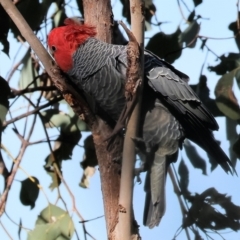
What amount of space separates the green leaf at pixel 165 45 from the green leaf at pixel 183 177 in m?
0.45

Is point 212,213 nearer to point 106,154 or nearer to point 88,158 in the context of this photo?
point 106,154

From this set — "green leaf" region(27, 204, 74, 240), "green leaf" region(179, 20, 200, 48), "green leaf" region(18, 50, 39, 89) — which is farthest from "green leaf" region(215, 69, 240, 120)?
"green leaf" region(18, 50, 39, 89)

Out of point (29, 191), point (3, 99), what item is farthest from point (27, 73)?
point (3, 99)

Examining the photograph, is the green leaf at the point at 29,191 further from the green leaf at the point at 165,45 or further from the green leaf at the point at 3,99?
the green leaf at the point at 165,45

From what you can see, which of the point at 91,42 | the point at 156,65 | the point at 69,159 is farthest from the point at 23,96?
the point at 156,65

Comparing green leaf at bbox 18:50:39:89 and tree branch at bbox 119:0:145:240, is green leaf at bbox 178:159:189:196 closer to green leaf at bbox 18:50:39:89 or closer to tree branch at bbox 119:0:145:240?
tree branch at bbox 119:0:145:240

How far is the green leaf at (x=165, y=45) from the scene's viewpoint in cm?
257

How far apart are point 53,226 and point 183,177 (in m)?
0.54

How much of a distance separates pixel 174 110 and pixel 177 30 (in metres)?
0.50

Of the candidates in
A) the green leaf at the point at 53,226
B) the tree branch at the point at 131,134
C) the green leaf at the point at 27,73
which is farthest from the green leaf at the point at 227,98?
the green leaf at the point at 27,73

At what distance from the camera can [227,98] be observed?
7.63 feet

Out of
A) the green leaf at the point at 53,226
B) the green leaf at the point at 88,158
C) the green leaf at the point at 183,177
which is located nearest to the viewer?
the green leaf at the point at 183,177

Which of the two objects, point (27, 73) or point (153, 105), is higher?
point (27, 73)

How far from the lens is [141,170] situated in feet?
7.22
